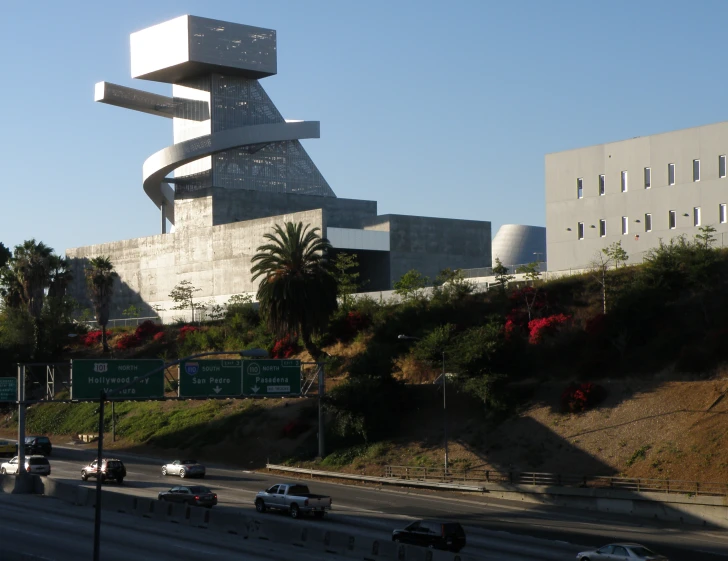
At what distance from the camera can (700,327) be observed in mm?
66188

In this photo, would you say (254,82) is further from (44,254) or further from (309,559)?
(309,559)

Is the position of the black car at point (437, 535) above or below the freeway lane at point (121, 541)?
above

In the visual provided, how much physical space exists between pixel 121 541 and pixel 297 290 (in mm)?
40202

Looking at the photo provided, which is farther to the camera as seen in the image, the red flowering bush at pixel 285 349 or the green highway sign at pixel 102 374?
the red flowering bush at pixel 285 349

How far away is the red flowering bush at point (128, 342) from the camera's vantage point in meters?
101

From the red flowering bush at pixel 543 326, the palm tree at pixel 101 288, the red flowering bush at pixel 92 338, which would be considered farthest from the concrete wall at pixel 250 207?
the red flowering bush at pixel 543 326

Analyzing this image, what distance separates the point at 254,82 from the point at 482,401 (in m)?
64.6

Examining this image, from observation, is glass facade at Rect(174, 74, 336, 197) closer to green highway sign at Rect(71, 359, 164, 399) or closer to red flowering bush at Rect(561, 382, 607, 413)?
green highway sign at Rect(71, 359, 164, 399)

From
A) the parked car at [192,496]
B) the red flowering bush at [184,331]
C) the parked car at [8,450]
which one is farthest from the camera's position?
the red flowering bush at [184,331]

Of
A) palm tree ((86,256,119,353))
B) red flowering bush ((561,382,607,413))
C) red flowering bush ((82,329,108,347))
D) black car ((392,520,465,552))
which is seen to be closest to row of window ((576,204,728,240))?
red flowering bush ((561,382,607,413))

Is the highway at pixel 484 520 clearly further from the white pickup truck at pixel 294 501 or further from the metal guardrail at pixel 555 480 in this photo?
the metal guardrail at pixel 555 480

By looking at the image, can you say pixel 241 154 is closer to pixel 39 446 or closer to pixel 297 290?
pixel 297 290

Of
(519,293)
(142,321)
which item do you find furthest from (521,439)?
(142,321)

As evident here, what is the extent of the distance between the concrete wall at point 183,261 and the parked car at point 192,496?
52895 millimetres
